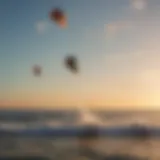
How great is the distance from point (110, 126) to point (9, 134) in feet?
1.60

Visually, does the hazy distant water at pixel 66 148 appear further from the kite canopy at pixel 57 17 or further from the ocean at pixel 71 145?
the kite canopy at pixel 57 17

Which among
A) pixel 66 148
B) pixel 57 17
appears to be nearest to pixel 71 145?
pixel 66 148

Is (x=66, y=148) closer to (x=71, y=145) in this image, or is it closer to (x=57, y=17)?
(x=71, y=145)

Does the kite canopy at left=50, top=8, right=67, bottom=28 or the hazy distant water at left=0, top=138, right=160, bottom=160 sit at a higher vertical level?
the kite canopy at left=50, top=8, right=67, bottom=28

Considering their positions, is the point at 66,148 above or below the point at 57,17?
below

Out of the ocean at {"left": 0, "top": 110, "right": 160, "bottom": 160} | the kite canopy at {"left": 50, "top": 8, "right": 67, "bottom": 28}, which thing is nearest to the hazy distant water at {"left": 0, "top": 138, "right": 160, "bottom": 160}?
the ocean at {"left": 0, "top": 110, "right": 160, "bottom": 160}

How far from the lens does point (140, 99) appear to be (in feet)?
5.82

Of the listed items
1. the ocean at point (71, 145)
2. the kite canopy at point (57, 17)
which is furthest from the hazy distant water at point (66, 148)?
the kite canopy at point (57, 17)

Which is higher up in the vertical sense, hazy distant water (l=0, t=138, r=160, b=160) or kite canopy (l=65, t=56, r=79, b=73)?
kite canopy (l=65, t=56, r=79, b=73)

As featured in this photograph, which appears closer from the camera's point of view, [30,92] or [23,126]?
[30,92]

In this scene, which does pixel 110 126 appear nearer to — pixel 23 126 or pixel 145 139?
pixel 145 139

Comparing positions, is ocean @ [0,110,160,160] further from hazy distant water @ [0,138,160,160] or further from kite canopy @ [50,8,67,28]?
kite canopy @ [50,8,67,28]

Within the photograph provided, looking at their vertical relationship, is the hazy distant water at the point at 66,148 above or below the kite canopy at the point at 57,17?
below

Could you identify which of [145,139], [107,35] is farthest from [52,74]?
[145,139]
